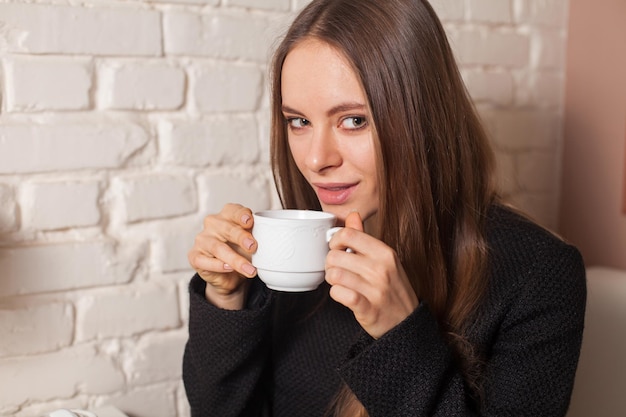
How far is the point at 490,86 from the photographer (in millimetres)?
1455

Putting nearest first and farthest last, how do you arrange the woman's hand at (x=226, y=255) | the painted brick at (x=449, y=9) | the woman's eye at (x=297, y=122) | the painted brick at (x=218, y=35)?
the woman's hand at (x=226, y=255) < the woman's eye at (x=297, y=122) < the painted brick at (x=218, y=35) < the painted brick at (x=449, y=9)

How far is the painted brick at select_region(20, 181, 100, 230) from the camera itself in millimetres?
1005

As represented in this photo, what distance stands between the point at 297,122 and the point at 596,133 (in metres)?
0.81

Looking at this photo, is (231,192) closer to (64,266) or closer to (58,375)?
(64,266)

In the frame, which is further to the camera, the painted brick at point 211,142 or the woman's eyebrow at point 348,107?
the painted brick at point 211,142

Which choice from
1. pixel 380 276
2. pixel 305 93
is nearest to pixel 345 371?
pixel 380 276

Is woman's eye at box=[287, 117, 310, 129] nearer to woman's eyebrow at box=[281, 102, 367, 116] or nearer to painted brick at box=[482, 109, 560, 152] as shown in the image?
woman's eyebrow at box=[281, 102, 367, 116]

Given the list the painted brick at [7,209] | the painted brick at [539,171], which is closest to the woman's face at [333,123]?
the painted brick at [7,209]

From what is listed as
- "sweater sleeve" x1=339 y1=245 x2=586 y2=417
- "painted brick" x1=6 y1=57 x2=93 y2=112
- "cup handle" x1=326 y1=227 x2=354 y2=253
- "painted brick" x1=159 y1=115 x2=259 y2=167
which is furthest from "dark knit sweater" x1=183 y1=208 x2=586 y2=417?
"painted brick" x1=6 y1=57 x2=93 y2=112

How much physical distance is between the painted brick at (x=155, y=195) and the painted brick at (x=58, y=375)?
24 centimetres

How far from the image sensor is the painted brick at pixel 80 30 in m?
0.97

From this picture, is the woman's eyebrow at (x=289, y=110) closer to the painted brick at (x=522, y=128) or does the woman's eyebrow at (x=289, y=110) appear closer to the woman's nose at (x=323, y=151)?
the woman's nose at (x=323, y=151)

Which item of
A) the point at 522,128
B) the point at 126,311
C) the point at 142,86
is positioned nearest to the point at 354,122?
the point at 142,86

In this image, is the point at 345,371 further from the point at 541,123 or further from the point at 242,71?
the point at 541,123
